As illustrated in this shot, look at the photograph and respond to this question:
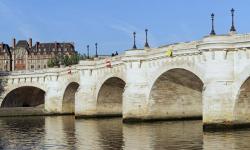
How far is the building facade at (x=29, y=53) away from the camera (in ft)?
559

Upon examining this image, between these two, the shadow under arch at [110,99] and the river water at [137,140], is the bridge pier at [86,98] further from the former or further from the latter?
the river water at [137,140]

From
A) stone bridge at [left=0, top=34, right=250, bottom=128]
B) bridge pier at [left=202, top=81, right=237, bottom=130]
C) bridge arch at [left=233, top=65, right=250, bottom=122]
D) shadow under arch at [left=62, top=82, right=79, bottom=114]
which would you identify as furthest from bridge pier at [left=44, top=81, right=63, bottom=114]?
bridge arch at [left=233, top=65, right=250, bottom=122]

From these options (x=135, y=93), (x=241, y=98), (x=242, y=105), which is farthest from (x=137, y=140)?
(x=135, y=93)

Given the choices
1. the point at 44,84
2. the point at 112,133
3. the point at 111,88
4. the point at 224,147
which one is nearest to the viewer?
the point at 224,147

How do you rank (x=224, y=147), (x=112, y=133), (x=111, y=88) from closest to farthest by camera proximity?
(x=224, y=147)
(x=112, y=133)
(x=111, y=88)

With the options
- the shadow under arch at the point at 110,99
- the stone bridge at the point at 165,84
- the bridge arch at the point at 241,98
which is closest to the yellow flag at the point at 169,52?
the stone bridge at the point at 165,84

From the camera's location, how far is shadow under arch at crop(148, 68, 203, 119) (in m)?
56.9

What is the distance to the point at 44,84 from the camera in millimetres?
96250

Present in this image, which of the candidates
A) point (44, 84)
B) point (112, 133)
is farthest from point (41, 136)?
point (44, 84)

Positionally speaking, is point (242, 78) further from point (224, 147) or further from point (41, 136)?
point (41, 136)

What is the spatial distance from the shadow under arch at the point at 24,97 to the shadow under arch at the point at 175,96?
4980 centimetres

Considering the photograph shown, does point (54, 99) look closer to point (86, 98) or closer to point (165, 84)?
point (86, 98)

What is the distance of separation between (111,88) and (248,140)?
1499 inches

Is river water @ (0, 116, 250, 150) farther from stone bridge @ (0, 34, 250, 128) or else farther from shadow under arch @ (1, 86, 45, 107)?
shadow under arch @ (1, 86, 45, 107)
